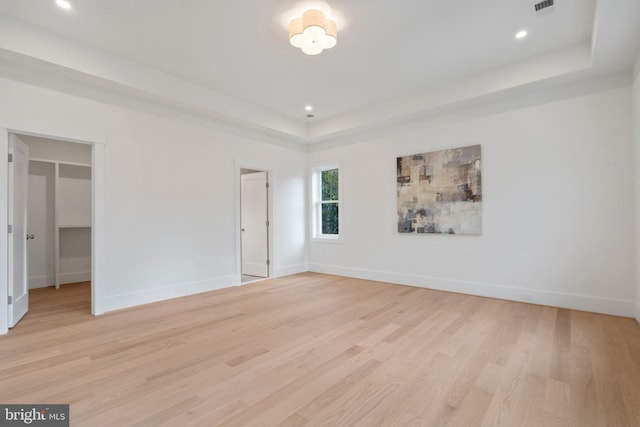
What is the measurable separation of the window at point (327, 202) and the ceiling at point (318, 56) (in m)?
1.98

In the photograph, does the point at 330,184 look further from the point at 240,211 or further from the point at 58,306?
the point at 58,306

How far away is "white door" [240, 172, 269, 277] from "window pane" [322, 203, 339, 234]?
4.20 ft

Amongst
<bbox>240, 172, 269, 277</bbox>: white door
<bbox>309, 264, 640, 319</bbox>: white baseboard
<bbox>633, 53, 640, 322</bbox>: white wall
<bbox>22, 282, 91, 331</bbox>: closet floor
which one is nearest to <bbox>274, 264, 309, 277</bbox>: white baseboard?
<bbox>240, 172, 269, 277</bbox>: white door

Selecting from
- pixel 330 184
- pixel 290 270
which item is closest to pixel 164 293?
pixel 290 270

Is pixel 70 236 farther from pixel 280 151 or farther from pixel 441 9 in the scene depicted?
pixel 441 9

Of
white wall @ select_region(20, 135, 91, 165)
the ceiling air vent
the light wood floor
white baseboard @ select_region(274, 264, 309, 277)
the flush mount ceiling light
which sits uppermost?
the ceiling air vent

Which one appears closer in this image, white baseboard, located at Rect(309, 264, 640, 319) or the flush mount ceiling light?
the flush mount ceiling light

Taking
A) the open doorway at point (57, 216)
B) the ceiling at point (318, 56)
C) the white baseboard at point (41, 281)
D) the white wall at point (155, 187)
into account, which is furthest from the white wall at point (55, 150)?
the ceiling at point (318, 56)

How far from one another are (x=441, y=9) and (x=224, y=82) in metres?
2.91

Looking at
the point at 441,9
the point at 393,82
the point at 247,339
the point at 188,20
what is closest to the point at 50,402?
the point at 247,339

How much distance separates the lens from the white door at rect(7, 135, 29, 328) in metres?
3.22

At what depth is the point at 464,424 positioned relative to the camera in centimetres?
169

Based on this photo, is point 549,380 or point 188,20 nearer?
point 549,380

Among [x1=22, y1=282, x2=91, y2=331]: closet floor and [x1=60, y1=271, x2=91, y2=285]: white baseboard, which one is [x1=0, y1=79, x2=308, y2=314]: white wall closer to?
[x1=22, y1=282, x2=91, y2=331]: closet floor
